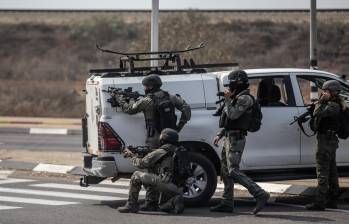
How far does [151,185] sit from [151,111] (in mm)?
1010

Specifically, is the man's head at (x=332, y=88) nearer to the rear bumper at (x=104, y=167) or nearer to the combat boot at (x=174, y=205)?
Result: the combat boot at (x=174, y=205)

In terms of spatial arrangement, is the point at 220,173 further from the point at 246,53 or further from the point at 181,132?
the point at 246,53

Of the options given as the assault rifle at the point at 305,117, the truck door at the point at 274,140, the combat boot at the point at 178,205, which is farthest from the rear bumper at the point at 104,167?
the assault rifle at the point at 305,117

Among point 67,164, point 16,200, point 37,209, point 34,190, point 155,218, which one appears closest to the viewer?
point 155,218

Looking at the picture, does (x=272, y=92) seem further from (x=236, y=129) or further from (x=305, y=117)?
(x=236, y=129)

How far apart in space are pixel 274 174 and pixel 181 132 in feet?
4.54

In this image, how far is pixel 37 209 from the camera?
10992mm

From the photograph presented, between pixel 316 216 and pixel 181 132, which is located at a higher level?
pixel 181 132

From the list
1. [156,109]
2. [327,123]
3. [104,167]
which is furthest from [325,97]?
[104,167]

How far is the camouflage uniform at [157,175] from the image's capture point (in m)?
10.6

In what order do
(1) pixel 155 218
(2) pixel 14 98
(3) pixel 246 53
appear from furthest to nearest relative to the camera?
(3) pixel 246 53, (2) pixel 14 98, (1) pixel 155 218

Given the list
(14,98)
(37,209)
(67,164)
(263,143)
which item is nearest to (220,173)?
(263,143)

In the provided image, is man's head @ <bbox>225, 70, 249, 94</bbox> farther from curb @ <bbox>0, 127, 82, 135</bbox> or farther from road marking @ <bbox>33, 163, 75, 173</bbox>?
curb @ <bbox>0, 127, 82, 135</bbox>

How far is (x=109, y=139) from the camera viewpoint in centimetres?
1116
